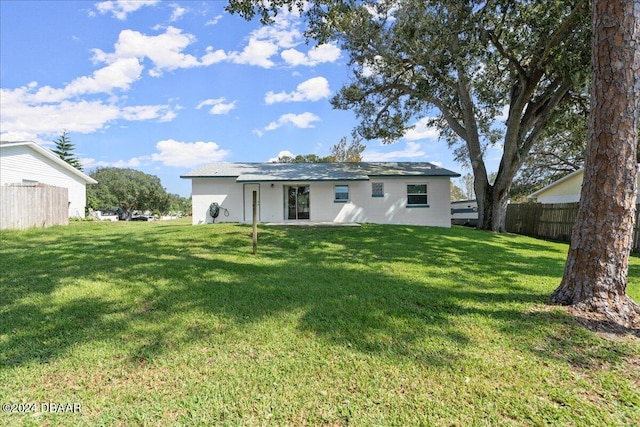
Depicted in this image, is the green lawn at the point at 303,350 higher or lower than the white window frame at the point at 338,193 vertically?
lower

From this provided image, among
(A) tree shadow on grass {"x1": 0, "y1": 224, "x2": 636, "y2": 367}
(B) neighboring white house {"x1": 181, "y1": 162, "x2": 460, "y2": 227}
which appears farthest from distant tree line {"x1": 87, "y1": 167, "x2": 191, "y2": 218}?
(A) tree shadow on grass {"x1": 0, "y1": 224, "x2": 636, "y2": 367}

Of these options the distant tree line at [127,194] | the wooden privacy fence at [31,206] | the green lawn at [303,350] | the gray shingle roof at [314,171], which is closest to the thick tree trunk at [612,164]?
the green lawn at [303,350]

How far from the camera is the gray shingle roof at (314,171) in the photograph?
1571cm

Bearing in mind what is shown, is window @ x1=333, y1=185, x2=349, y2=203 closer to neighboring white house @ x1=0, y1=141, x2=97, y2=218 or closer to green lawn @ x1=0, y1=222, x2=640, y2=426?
green lawn @ x1=0, y1=222, x2=640, y2=426

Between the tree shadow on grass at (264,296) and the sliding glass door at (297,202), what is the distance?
27.8 ft

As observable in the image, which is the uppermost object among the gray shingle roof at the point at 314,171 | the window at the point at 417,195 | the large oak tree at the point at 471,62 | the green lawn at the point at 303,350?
the large oak tree at the point at 471,62

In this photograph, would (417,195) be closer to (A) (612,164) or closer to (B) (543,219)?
(B) (543,219)

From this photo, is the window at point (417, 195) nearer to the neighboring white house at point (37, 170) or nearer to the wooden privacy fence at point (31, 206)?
the wooden privacy fence at point (31, 206)

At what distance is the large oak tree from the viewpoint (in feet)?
33.7

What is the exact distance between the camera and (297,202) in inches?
649

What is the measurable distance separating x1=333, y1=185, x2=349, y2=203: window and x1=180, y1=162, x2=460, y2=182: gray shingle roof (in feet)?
1.98

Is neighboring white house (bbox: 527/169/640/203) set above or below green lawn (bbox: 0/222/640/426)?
above

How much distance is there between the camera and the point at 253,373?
2660 millimetres

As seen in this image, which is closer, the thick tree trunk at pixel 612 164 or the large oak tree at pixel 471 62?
the thick tree trunk at pixel 612 164
